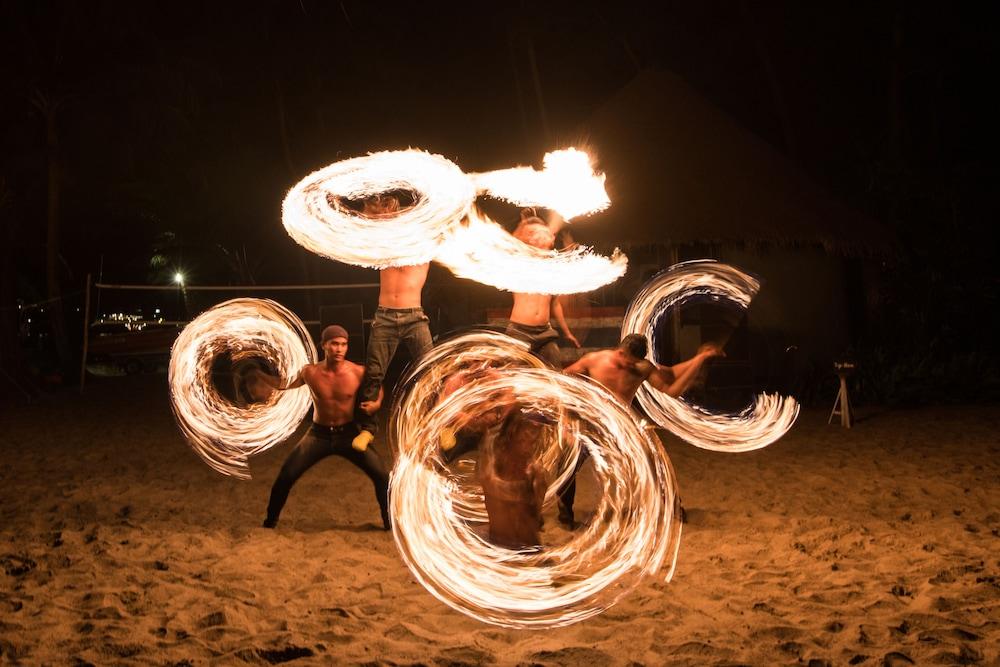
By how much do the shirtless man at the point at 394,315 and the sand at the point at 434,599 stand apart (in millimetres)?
1324

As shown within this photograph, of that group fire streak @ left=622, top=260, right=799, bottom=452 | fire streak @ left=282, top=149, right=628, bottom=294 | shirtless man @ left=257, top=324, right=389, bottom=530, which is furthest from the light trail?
fire streak @ left=622, top=260, right=799, bottom=452

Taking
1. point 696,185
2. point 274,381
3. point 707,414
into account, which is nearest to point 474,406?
point 274,381

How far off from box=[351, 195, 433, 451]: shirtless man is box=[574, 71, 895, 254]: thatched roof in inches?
290

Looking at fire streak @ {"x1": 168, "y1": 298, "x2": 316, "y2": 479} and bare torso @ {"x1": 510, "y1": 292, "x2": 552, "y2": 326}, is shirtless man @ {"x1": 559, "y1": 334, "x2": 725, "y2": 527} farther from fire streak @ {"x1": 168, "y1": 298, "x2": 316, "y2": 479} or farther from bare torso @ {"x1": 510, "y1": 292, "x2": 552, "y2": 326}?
fire streak @ {"x1": 168, "y1": 298, "x2": 316, "y2": 479}

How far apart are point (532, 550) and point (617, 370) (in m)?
1.71

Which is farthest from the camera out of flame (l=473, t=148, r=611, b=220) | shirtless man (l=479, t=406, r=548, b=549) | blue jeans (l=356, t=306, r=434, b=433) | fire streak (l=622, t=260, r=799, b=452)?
fire streak (l=622, t=260, r=799, b=452)

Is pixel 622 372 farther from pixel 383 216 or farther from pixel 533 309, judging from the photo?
pixel 383 216

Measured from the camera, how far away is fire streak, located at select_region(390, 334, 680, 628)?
479cm

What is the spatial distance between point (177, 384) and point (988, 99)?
831 inches

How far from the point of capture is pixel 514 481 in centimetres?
530

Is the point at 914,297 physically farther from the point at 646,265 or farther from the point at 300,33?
the point at 300,33

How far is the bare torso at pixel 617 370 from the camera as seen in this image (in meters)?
6.52

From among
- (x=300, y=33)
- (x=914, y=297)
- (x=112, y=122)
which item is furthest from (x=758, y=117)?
(x=112, y=122)

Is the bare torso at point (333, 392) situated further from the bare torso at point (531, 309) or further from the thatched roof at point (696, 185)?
Result: the thatched roof at point (696, 185)
